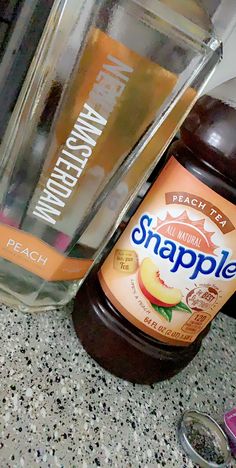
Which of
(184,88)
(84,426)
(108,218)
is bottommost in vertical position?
(84,426)

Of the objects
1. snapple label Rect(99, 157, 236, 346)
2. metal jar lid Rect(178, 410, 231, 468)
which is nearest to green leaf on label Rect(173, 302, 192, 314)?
snapple label Rect(99, 157, 236, 346)

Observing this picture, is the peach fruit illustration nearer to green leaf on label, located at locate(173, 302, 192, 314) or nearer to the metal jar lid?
green leaf on label, located at locate(173, 302, 192, 314)

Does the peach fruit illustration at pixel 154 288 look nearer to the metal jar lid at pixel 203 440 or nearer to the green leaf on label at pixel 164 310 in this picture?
the green leaf on label at pixel 164 310

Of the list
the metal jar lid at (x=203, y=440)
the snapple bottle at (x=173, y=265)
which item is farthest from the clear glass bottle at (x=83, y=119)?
the metal jar lid at (x=203, y=440)

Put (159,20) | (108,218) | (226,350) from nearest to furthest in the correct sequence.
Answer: (159,20) < (108,218) < (226,350)

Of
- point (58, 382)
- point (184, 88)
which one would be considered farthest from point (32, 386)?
point (184, 88)

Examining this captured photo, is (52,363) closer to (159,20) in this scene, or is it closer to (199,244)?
(199,244)

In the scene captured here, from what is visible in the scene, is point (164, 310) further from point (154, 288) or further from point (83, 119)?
point (83, 119)
